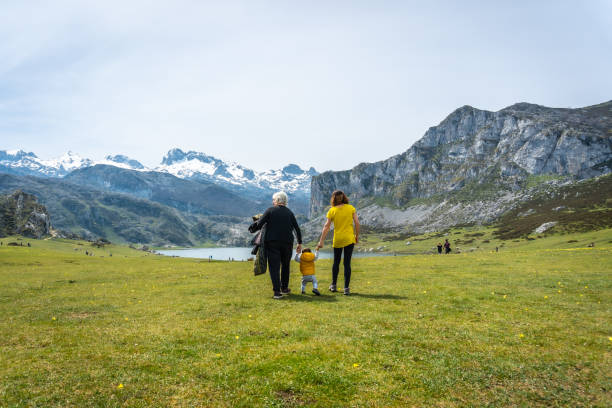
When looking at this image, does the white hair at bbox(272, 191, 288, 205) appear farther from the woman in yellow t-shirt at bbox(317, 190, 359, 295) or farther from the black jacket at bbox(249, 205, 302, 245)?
the woman in yellow t-shirt at bbox(317, 190, 359, 295)

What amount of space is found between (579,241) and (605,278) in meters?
108

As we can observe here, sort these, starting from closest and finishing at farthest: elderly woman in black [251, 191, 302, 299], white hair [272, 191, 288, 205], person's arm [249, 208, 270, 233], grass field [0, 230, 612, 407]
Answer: grass field [0, 230, 612, 407] < elderly woman in black [251, 191, 302, 299] < person's arm [249, 208, 270, 233] < white hair [272, 191, 288, 205]

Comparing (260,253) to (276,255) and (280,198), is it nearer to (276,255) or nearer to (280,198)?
(276,255)

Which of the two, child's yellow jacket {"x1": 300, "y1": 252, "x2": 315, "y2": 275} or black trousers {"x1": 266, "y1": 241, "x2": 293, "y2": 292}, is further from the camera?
child's yellow jacket {"x1": 300, "y1": 252, "x2": 315, "y2": 275}

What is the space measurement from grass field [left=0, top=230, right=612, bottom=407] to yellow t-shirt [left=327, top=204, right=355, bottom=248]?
2710mm

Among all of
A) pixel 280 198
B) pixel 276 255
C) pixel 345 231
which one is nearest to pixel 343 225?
pixel 345 231

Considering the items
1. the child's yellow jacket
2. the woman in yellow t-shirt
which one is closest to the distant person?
the child's yellow jacket

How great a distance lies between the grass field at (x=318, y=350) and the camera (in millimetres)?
6605

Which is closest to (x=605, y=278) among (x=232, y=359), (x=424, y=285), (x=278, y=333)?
(x=424, y=285)

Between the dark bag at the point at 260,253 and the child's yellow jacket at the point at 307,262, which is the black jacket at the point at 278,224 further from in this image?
the child's yellow jacket at the point at 307,262

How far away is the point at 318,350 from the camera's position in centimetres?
877

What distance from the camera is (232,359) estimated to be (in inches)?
327

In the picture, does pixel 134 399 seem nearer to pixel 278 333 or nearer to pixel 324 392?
pixel 324 392

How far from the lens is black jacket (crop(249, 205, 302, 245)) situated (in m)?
16.2
